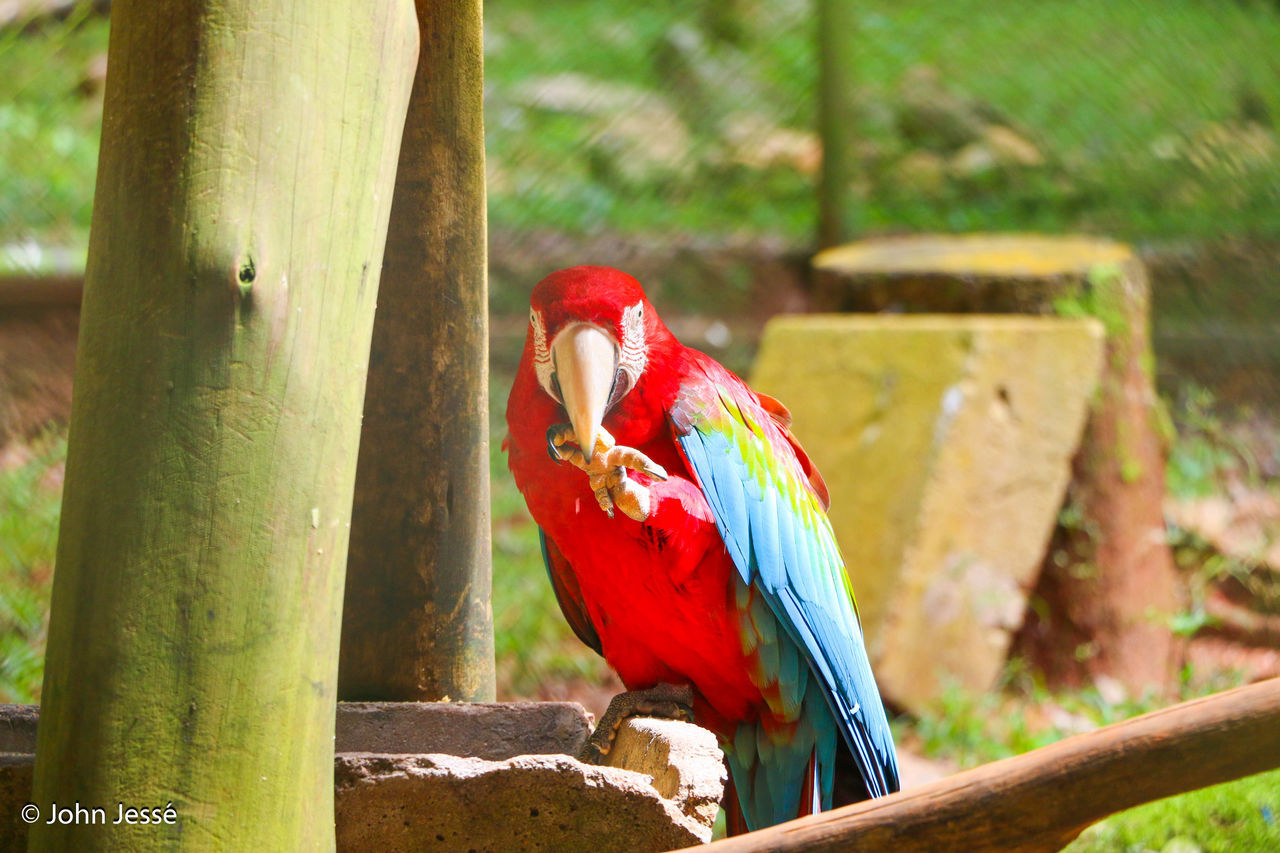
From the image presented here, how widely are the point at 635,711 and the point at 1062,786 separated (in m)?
0.63

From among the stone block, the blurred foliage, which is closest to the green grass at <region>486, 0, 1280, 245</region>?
the blurred foliage

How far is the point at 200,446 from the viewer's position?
0.90 meters

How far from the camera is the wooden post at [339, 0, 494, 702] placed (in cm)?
142

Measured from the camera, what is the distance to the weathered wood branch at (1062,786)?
882 mm

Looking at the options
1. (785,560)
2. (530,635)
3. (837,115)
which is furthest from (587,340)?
(837,115)

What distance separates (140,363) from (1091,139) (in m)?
4.41

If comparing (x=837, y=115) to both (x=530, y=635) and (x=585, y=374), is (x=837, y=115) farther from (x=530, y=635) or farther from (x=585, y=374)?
(x=585, y=374)

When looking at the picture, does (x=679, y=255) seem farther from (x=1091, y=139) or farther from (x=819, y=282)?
(x=1091, y=139)

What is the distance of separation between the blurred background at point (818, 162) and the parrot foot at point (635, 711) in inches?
68.9

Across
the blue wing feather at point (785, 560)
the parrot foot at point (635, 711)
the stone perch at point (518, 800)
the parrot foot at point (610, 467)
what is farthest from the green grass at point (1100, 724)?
the parrot foot at point (610, 467)

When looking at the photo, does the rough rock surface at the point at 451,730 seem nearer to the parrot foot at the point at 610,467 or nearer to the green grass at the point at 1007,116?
the parrot foot at the point at 610,467

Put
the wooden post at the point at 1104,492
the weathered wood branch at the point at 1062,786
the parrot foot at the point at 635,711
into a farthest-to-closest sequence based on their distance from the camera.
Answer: the wooden post at the point at 1104,492
the parrot foot at the point at 635,711
the weathered wood branch at the point at 1062,786

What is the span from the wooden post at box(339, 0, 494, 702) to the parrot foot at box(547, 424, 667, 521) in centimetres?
36

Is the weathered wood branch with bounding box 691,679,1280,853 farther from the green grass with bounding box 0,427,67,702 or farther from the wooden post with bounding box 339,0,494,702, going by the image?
the green grass with bounding box 0,427,67,702
